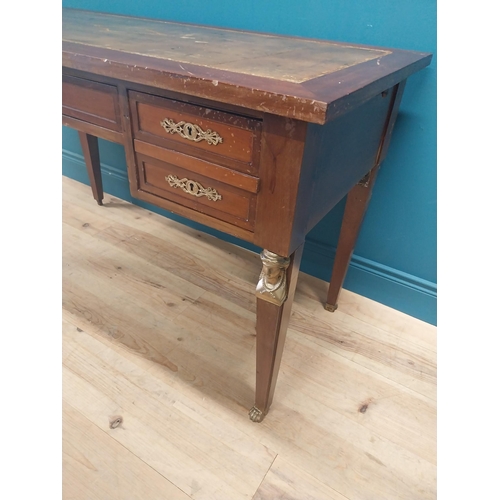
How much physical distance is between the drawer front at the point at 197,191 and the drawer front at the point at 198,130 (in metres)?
0.04

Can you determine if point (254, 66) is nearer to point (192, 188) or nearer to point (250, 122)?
point (250, 122)

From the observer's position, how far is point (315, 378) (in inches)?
40.2

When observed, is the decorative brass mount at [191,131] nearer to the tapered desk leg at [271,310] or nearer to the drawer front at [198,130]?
the drawer front at [198,130]

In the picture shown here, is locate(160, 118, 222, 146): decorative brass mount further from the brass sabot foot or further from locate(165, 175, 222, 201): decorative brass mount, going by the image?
the brass sabot foot

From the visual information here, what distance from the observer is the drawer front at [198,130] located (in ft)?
1.93

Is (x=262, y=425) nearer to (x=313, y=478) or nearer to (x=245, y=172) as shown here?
(x=313, y=478)

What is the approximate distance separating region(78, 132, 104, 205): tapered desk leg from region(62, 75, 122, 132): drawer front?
2.51 feet

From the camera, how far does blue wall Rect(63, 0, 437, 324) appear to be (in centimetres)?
91

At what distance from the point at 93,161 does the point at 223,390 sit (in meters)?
1.11

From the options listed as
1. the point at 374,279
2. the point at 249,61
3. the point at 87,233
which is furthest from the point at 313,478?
the point at 87,233

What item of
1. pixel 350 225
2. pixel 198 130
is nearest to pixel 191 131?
pixel 198 130

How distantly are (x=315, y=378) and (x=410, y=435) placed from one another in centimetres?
25

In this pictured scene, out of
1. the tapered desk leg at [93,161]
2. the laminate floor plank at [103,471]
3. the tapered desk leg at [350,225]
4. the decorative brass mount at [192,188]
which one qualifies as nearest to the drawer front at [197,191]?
the decorative brass mount at [192,188]

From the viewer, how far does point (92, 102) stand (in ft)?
2.57
